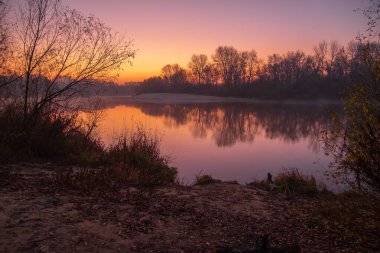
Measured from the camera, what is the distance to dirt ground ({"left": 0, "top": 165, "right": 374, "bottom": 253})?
5.27 m

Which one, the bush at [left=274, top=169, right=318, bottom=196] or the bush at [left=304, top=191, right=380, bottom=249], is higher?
the bush at [left=304, top=191, right=380, bottom=249]

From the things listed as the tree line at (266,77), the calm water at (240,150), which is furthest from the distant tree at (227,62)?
the calm water at (240,150)

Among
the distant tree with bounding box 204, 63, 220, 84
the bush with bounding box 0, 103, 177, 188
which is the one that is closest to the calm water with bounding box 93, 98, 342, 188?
the bush with bounding box 0, 103, 177, 188

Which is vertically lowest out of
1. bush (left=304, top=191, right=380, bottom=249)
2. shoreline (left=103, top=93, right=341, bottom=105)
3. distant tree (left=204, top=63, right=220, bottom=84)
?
bush (left=304, top=191, right=380, bottom=249)

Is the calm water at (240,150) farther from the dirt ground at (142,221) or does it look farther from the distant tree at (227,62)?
the distant tree at (227,62)

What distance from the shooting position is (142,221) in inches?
246

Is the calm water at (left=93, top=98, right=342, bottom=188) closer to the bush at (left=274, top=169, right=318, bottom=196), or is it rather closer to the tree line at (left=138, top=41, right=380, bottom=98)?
the bush at (left=274, top=169, right=318, bottom=196)

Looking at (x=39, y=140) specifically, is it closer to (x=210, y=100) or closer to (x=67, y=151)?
(x=67, y=151)

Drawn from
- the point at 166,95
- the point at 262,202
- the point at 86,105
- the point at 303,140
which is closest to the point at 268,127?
the point at 303,140

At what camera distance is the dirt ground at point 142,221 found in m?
5.27

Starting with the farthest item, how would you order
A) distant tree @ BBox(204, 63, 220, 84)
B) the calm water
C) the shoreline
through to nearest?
1. distant tree @ BBox(204, 63, 220, 84)
2. the shoreline
3. the calm water

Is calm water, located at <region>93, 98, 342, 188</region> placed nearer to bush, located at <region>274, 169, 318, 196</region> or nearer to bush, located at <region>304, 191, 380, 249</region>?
bush, located at <region>274, 169, 318, 196</region>

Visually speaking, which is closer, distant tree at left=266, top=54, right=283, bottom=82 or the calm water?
the calm water

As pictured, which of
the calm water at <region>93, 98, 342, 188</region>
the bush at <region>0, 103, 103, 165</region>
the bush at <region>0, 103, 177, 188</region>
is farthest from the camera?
the calm water at <region>93, 98, 342, 188</region>
